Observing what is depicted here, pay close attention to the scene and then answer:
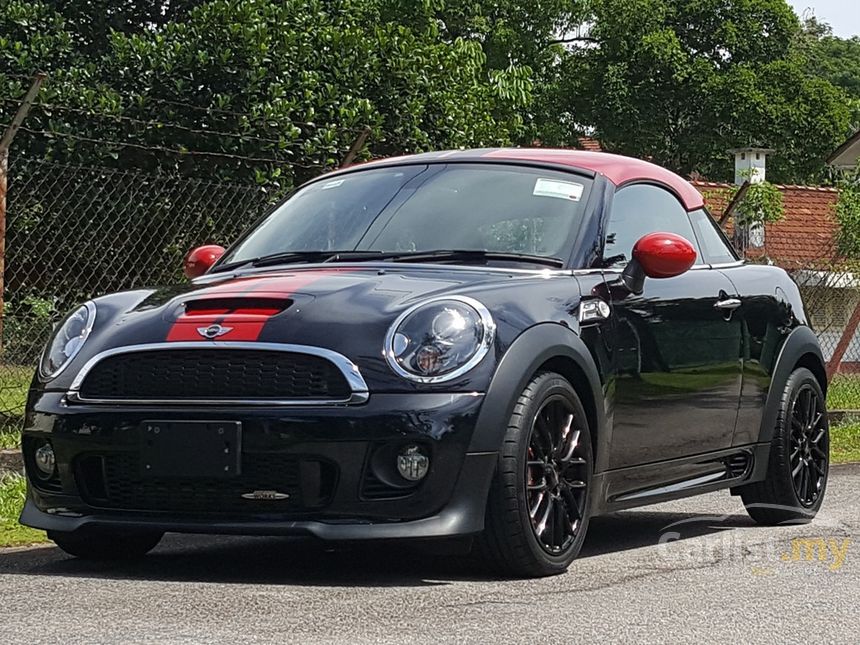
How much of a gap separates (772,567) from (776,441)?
62.6 inches

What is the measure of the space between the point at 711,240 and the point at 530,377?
2.25 m

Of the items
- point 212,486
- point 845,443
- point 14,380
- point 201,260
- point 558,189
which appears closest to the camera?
point 212,486

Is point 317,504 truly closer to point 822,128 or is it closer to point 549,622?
point 549,622

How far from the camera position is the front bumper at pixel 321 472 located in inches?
207

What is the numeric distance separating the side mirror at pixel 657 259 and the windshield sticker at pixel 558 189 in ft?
1.07

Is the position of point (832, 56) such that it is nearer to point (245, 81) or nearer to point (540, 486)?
point (245, 81)

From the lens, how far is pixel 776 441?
750 cm

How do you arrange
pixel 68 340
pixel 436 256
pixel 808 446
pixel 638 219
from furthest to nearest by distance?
pixel 808 446, pixel 638 219, pixel 436 256, pixel 68 340

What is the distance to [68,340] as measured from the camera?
587 centimetres

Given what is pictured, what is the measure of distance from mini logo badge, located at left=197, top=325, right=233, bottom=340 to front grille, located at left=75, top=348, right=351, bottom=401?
0.19 ft

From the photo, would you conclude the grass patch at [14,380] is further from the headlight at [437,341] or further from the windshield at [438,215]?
the headlight at [437,341]

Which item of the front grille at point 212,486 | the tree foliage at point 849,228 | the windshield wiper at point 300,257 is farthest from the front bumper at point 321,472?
the tree foliage at point 849,228
